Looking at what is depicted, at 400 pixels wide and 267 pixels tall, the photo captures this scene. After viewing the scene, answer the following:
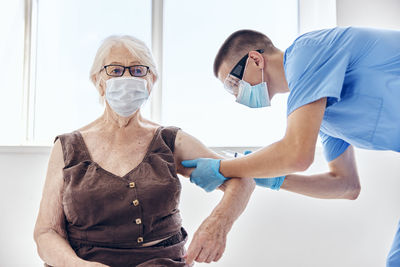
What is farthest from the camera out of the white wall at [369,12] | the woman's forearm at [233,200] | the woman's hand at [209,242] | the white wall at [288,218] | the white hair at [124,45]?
the white wall at [369,12]

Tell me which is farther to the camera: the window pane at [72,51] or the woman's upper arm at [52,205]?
the window pane at [72,51]

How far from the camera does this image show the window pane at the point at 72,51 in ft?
8.00

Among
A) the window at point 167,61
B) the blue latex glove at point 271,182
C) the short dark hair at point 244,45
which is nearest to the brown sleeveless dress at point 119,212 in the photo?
the blue latex glove at point 271,182

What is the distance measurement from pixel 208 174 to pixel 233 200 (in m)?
0.14

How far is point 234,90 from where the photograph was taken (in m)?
1.40

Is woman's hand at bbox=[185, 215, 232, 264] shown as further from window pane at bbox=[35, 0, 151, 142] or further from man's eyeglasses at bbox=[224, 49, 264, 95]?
window pane at bbox=[35, 0, 151, 142]

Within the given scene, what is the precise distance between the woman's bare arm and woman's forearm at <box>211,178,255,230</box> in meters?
0.49

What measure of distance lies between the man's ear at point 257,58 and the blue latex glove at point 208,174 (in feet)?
1.32

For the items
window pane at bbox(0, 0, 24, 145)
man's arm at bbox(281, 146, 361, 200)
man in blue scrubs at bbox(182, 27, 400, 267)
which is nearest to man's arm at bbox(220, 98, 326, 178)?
man in blue scrubs at bbox(182, 27, 400, 267)

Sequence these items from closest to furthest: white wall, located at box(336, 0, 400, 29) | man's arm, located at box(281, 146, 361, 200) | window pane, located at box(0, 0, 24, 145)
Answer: man's arm, located at box(281, 146, 361, 200) < white wall, located at box(336, 0, 400, 29) < window pane, located at box(0, 0, 24, 145)

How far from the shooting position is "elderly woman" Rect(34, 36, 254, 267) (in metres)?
1.21

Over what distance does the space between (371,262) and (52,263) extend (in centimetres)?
172

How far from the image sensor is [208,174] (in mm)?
1319

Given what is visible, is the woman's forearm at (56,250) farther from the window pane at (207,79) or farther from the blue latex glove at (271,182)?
the window pane at (207,79)
